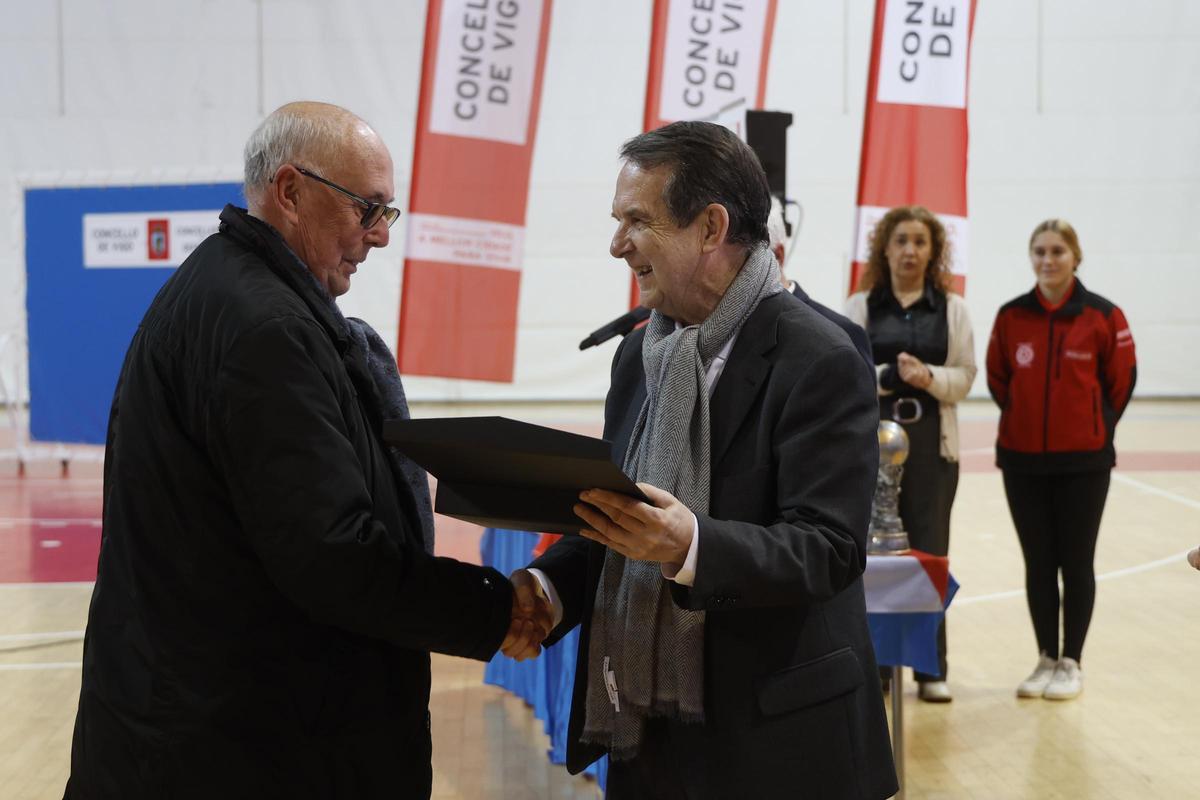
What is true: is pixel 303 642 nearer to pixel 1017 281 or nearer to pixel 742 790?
pixel 742 790

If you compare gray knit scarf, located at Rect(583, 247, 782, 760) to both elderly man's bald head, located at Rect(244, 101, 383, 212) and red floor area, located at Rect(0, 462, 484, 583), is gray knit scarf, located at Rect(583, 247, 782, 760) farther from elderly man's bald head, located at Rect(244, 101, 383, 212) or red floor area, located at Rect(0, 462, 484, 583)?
red floor area, located at Rect(0, 462, 484, 583)

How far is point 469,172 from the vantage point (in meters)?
7.37

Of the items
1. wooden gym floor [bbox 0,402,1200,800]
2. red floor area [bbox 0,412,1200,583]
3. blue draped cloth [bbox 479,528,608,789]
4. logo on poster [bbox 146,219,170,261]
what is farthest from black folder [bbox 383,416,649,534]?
logo on poster [bbox 146,219,170,261]

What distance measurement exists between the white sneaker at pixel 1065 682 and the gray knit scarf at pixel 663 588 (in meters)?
3.54

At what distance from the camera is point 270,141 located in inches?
74.6

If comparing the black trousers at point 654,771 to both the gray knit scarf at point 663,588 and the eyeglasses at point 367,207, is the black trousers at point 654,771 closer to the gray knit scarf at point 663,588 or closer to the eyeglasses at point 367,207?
the gray knit scarf at point 663,588

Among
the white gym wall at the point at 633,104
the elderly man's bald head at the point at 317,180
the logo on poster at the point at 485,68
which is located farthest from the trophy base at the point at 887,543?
the white gym wall at the point at 633,104

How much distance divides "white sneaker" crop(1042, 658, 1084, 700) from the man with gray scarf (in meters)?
3.36

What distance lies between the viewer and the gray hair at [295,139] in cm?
188

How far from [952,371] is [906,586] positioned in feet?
4.86

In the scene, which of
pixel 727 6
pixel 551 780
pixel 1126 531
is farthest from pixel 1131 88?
pixel 551 780

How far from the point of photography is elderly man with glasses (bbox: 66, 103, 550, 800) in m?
1.67

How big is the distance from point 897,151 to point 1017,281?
8.11 metres

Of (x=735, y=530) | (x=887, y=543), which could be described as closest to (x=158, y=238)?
(x=887, y=543)
